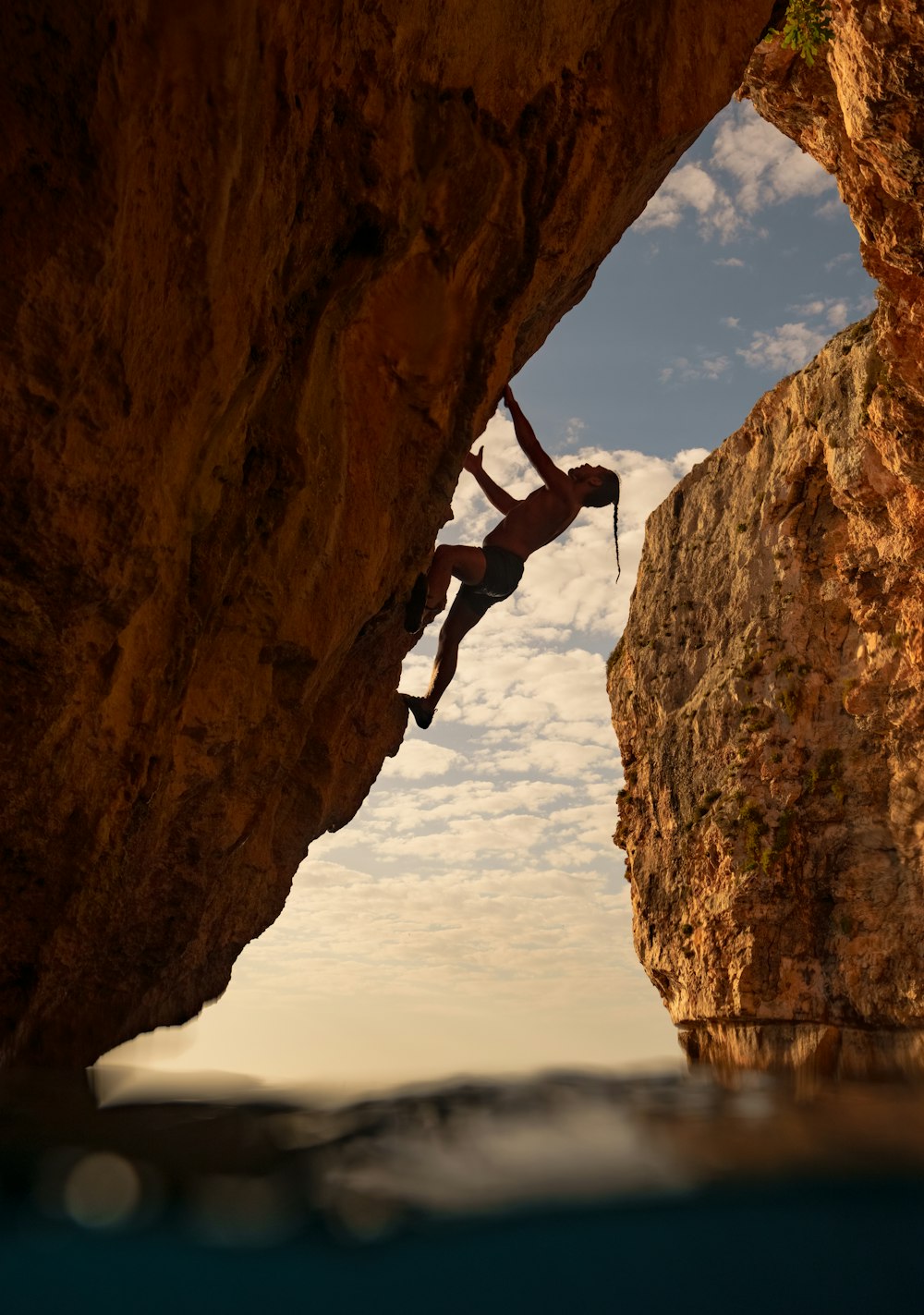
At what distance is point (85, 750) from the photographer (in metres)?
4.19

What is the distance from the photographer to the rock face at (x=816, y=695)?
27.4 ft

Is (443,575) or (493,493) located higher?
(493,493)

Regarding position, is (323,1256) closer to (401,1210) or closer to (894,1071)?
(401,1210)

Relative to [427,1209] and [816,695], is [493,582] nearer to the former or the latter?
[816,695]

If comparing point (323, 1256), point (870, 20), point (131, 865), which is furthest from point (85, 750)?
point (870, 20)

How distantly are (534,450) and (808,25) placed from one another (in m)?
4.21

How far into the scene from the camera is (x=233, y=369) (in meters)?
3.89

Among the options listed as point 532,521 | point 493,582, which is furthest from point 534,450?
point 493,582

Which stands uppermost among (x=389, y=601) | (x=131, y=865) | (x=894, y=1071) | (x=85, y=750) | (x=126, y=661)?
(x=389, y=601)

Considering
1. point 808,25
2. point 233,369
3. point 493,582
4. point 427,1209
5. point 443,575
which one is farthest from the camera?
point 493,582

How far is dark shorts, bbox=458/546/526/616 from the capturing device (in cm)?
1009

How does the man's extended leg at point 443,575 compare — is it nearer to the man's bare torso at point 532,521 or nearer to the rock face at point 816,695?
the man's bare torso at point 532,521

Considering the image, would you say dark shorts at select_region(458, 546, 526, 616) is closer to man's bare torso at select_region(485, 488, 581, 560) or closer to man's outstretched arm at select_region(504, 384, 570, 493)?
man's bare torso at select_region(485, 488, 581, 560)

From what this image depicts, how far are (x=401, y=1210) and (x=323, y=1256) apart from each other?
1.61ft
